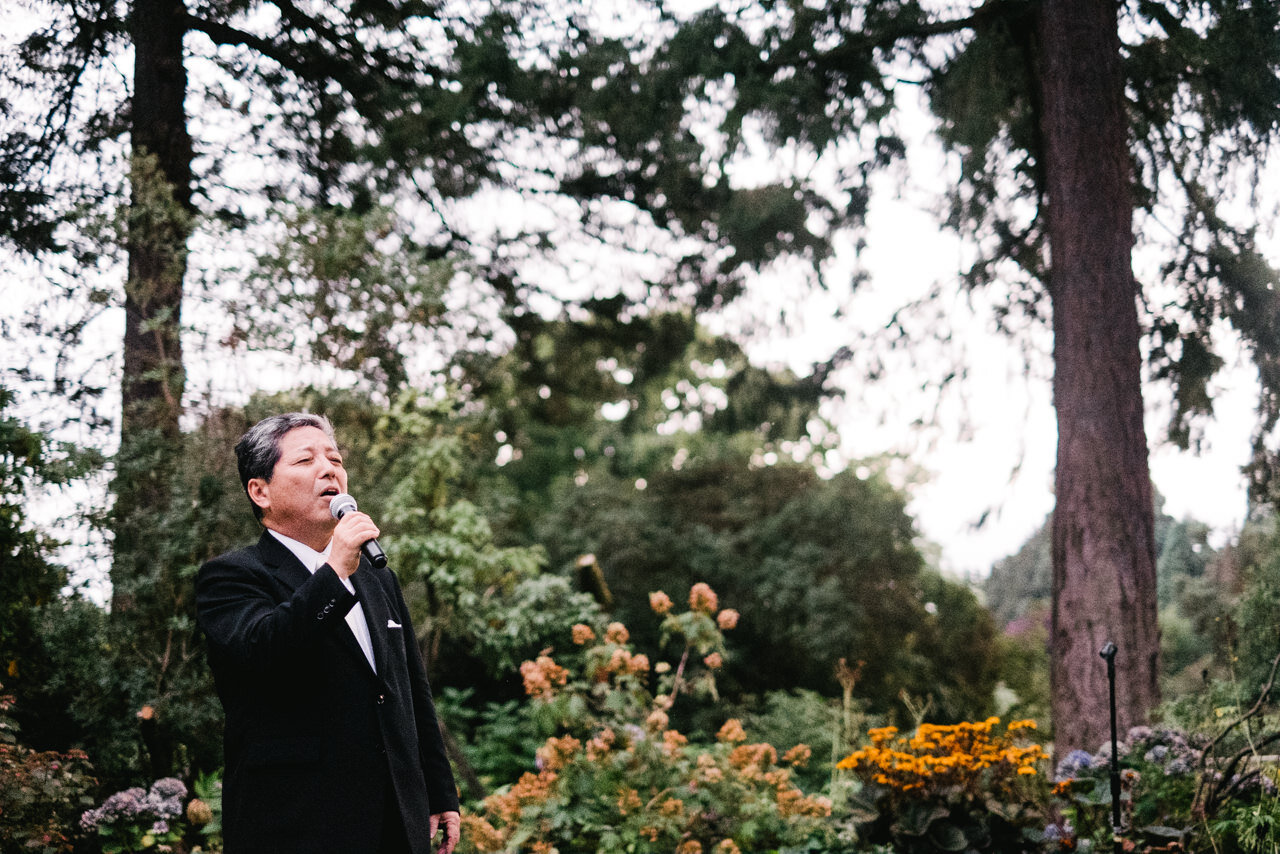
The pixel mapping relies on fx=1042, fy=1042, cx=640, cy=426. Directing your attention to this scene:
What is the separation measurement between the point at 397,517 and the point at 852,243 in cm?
405

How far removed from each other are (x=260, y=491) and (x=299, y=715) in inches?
18.6

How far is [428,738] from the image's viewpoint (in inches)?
95.7

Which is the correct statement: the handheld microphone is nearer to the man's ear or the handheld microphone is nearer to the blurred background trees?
the man's ear

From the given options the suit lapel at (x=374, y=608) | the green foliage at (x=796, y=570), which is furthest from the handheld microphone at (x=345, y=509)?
the green foliage at (x=796, y=570)

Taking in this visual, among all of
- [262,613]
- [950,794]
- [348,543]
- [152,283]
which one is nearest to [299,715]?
[262,613]

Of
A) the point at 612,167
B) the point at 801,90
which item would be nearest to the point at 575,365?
the point at 612,167

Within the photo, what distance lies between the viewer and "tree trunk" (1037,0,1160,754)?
557cm

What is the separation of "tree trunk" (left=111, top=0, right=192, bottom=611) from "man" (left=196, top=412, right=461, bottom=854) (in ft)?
11.1

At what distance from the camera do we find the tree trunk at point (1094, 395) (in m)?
5.57

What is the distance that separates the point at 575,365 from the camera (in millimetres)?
9031

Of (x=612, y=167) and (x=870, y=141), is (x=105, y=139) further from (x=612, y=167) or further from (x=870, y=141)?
(x=870, y=141)

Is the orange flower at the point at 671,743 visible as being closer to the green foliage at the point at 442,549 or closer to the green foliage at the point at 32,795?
the green foliage at the point at 442,549

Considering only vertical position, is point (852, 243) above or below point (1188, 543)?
above

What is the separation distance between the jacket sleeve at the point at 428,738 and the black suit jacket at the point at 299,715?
189 millimetres
